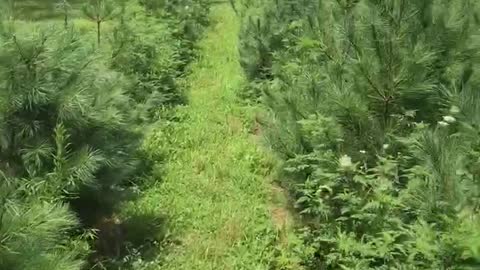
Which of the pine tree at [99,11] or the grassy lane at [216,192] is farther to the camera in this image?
the pine tree at [99,11]

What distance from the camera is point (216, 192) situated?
17.4 ft

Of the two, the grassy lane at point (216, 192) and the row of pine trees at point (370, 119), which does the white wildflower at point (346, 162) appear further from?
the grassy lane at point (216, 192)

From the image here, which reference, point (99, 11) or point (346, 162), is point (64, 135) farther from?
point (99, 11)

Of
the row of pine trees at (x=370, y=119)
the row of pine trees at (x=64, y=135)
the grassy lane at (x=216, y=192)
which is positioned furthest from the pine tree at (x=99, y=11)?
the row of pine trees at (x=370, y=119)

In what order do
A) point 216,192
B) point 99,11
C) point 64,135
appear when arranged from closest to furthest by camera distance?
point 64,135 → point 216,192 → point 99,11

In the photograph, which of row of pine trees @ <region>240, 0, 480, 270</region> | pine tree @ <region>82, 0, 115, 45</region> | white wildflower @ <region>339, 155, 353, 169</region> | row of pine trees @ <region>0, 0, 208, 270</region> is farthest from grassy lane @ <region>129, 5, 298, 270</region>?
pine tree @ <region>82, 0, 115, 45</region>

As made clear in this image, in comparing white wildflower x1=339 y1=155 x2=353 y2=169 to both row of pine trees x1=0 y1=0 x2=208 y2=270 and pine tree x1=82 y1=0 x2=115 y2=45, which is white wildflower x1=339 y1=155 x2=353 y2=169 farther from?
pine tree x1=82 y1=0 x2=115 y2=45

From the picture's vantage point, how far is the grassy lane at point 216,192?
432 centimetres

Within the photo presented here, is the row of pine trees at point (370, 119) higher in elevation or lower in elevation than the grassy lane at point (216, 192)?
higher

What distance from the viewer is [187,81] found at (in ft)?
28.9

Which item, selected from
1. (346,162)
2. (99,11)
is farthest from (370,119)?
(99,11)

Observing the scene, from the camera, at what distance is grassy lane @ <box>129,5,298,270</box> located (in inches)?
170

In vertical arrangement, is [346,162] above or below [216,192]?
above

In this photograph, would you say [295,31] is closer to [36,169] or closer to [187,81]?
[187,81]
